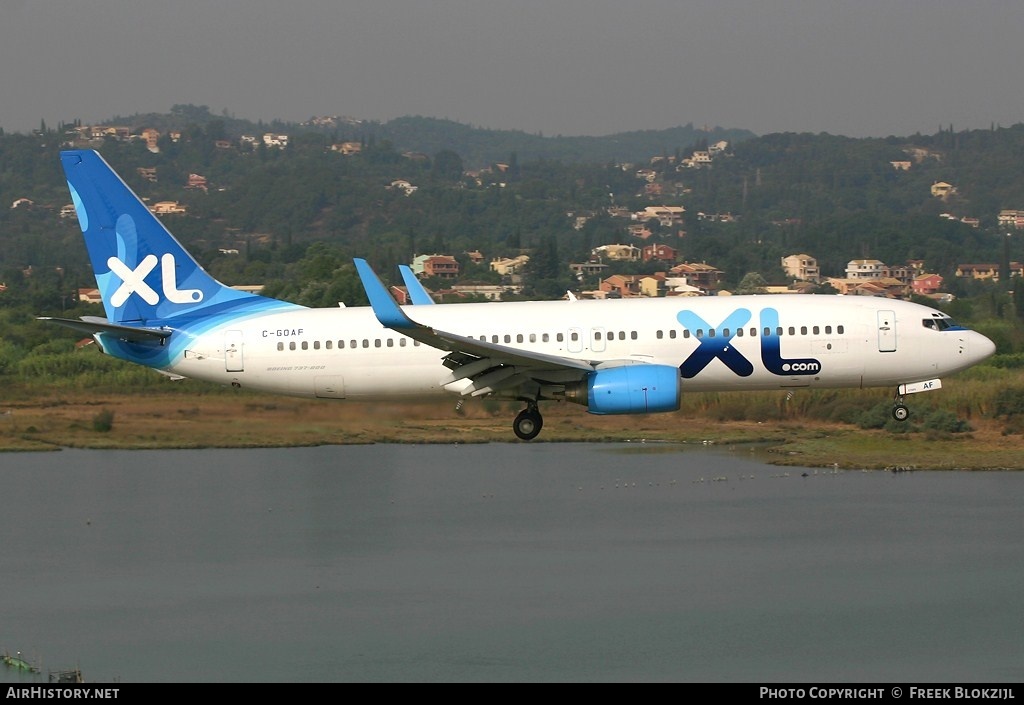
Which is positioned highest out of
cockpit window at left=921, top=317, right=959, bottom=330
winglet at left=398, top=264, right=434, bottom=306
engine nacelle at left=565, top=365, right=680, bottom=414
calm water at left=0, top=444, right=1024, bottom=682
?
winglet at left=398, top=264, right=434, bottom=306

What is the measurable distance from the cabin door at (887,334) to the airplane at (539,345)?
0.09ft

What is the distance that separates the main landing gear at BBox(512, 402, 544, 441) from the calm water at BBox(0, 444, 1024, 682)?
12.8 meters

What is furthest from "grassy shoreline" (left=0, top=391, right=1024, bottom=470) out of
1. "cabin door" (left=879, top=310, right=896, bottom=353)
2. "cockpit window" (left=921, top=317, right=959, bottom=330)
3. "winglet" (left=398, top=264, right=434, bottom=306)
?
"cockpit window" (left=921, top=317, right=959, bottom=330)

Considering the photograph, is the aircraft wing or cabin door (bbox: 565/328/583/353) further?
cabin door (bbox: 565/328/583/353)

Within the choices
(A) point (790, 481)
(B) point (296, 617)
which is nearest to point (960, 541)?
(A) point (790, 481)

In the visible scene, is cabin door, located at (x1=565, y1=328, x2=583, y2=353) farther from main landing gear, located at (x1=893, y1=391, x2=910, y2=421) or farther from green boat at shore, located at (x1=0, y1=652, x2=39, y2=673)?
green boat at shore, located at (x1=0, y1=652, x2=39, y2=673)

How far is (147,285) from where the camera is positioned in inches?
1791

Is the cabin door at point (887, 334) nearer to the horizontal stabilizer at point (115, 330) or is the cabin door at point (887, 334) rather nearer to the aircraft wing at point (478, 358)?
the aircraft wing at point (478, 358)

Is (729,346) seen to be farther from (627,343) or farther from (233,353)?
(233,353)

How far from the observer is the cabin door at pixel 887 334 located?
43500 mm

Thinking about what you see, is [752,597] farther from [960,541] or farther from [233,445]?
[233,445]

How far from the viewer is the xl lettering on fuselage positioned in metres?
42.6

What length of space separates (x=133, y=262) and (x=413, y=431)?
46.9 metres

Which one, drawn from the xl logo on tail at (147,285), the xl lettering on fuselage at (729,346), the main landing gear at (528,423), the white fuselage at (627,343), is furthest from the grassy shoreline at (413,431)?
the xl lettering on fuselage at (729,346)
